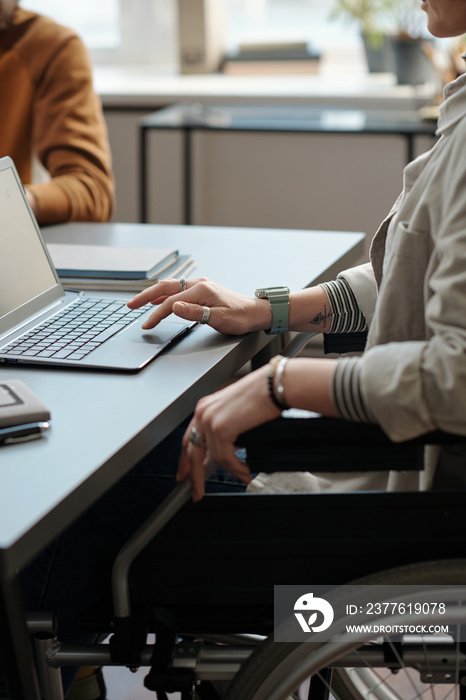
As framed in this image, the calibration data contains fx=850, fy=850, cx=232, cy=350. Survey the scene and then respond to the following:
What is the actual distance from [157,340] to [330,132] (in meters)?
1.70

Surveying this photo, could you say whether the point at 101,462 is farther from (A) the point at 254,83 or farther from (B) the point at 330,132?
(A) the point at 254,83

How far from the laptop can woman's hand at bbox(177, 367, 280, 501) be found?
0.14 meters

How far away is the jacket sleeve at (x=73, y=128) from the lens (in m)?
1.85

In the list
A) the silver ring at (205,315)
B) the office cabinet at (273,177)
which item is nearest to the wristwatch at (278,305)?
the silver ring at (205,315)

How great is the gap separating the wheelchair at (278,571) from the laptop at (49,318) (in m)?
0.21

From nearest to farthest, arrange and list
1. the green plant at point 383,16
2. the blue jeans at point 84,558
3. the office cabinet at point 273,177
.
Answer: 1. the blue jeans at point 84,558
2. the green plant at point 383,16
3. the office cabinet at point 273,177

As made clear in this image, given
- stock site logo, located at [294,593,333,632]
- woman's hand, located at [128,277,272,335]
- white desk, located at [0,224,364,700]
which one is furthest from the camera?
woman's hand, located at [128,277,272,335]

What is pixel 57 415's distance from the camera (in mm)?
821

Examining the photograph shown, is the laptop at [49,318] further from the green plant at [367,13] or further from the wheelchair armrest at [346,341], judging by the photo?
the green plant at [367,13]

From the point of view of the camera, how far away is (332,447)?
764 mm

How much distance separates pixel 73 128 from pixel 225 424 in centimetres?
129

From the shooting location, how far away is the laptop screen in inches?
42.6

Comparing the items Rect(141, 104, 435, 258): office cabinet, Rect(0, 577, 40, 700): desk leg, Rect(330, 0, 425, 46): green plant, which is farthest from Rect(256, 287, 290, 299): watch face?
Rect(330, 0, 425, 46): green plant

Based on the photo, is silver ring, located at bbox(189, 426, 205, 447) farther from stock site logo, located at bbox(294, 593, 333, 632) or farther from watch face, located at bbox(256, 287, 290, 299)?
watch face, located at bbox(256, 287, 290, 299)
